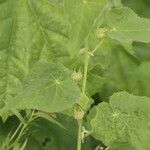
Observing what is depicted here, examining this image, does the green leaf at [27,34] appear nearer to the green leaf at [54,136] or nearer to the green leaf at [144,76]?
the green leaf at [54,136]

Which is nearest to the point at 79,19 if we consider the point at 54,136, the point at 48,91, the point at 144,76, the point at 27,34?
the point at 48,91

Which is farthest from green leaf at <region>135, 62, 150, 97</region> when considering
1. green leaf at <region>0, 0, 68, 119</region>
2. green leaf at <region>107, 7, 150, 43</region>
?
green leaf at <region>107, 7, 150, 43</region>

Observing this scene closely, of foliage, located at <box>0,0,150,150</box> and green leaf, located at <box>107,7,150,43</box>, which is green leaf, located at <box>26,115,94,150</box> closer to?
foliage, located at <box>0,0,150,150</box>

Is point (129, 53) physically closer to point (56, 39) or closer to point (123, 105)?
point (56, 39)

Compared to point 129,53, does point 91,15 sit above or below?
above

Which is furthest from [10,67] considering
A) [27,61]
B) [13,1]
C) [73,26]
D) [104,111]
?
[73,26]

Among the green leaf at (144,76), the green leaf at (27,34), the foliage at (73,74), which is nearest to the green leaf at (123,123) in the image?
the foliage at (73,74)

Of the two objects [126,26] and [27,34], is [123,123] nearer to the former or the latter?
[126,26]
